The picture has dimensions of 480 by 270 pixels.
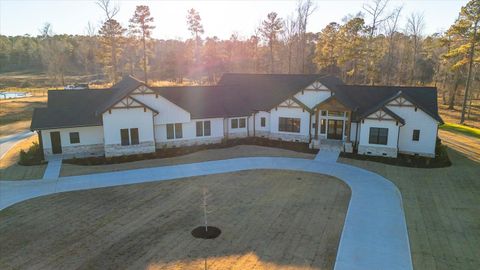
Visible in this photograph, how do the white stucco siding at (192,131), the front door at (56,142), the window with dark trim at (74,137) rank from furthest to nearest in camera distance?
the white stucco siding at (192,131) → the window with dark trim at (74,137) → the front door at (56,142)

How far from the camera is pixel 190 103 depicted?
2723 cm

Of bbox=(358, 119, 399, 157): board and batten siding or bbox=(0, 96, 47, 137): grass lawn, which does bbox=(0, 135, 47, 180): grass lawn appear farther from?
bbox=(358, 119, 399, 157): board and batten siding

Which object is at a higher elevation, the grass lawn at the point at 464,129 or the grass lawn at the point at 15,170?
the grass lawn at the point at 464,129

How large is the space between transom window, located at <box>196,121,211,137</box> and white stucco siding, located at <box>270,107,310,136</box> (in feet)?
18.0

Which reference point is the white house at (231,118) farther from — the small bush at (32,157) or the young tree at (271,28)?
the young tree at (271,28)

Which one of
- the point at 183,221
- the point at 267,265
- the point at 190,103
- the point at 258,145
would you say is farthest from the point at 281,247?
the point at 190,103

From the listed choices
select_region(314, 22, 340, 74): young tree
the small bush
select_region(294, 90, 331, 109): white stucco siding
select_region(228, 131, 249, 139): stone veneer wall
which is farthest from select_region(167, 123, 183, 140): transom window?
select_region(314, 22, 340, 74): young tree

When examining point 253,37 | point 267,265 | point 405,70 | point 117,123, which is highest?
point 253,37

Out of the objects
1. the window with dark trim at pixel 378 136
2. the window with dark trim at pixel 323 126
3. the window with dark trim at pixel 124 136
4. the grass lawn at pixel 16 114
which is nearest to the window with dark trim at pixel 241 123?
the window with dark trim at pixel 323 126

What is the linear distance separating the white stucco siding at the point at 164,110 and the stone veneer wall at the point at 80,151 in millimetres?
4651

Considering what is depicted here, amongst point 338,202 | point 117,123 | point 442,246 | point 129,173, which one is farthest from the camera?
point 117,123

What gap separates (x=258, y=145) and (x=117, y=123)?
11050mm

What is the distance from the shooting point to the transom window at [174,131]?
25.3 meters

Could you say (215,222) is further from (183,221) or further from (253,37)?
(253,37)
